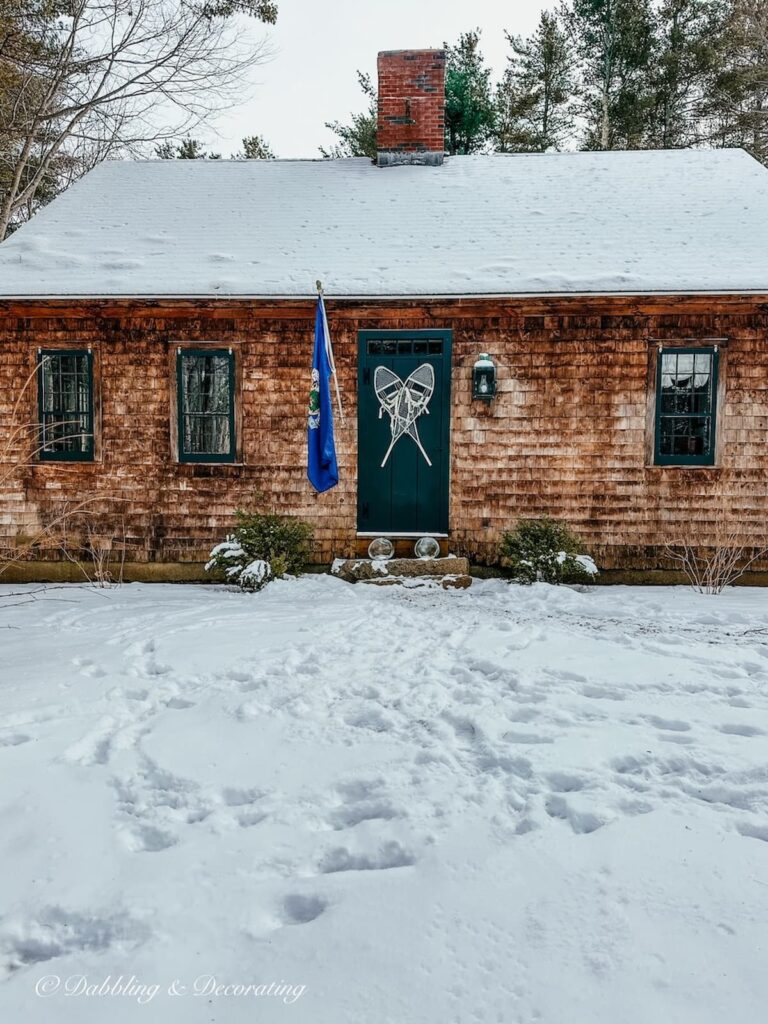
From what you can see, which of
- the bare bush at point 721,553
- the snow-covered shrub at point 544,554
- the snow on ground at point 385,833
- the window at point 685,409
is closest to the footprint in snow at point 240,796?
the snow on ground at point 385,833

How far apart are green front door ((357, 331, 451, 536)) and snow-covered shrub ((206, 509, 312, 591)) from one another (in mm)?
840

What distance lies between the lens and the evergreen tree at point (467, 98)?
1647 cm

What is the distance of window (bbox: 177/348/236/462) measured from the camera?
25.4ft

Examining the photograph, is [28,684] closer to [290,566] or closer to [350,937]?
[350,937]

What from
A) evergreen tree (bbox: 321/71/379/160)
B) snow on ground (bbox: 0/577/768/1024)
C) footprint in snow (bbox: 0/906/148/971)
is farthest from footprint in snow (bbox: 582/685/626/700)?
evergreen tree (bbox: 321/71/379/160)

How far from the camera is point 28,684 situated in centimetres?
405

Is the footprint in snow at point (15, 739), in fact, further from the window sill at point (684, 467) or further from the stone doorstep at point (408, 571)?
the window sill at point (684, 467)

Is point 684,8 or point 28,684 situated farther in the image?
point 684,8

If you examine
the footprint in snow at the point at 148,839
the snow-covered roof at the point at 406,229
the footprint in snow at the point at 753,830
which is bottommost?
the footprint in snow at the point at 148,839

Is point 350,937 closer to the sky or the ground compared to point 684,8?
closer to the ground

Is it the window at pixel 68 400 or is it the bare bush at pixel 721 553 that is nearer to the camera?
the bare bush at pixel 721 553

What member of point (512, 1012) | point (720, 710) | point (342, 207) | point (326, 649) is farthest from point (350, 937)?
point (342, 207)

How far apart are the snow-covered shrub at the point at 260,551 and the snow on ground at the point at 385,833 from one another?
2263 mm

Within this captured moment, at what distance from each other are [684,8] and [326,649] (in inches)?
825
